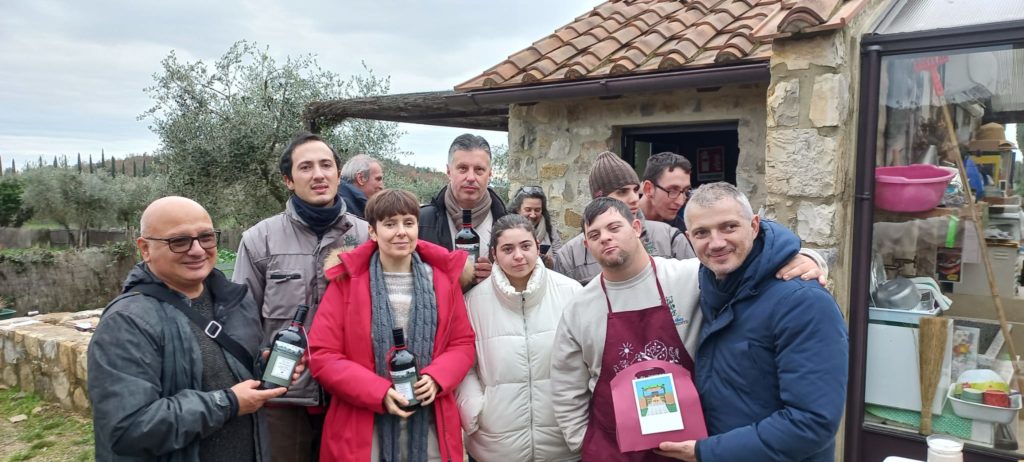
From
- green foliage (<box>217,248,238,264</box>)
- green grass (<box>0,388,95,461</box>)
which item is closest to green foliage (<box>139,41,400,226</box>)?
green foliage (<box>217,248,238,264</box>)

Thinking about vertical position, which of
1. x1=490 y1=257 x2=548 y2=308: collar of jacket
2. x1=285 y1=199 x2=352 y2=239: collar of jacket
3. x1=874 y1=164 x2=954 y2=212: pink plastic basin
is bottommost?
x1=490 y1=257 x2=548 y2=308: collar of jacket

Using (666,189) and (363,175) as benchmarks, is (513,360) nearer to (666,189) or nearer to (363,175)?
(666,189)

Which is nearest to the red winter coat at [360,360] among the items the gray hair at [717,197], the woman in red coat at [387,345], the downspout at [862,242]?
the woman in red coat at [387,345]

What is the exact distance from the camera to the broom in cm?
341

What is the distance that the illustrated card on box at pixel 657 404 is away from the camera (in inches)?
79.6

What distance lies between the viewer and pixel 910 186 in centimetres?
349

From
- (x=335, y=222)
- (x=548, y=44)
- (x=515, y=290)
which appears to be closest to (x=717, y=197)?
(x=515, y=290)

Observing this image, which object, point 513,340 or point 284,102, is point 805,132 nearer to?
point 513,340

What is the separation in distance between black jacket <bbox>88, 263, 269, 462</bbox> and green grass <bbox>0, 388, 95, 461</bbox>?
3.42m

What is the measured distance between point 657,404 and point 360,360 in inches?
44.7

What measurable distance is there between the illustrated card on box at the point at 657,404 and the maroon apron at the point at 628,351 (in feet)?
0.36

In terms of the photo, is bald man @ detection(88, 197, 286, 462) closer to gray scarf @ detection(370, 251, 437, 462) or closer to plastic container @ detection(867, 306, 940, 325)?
gray scarf @ detection(370, 251, 437, 462)

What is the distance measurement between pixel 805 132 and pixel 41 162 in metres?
19.8

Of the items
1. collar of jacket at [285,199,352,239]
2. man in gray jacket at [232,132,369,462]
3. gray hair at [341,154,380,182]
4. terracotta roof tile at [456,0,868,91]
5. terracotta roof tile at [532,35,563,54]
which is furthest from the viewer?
terracotta roof tile at [532,35,563,54]
